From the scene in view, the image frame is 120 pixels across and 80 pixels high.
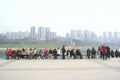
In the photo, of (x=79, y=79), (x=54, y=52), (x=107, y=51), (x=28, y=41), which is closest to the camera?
(x=79, y=79)

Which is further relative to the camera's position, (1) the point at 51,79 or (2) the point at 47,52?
(2) the point at 47,52

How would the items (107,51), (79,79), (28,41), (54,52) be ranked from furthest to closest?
1. (28,41)
2. (54,52)
3. (107,51)
4. (79,79)

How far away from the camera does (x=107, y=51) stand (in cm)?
2636

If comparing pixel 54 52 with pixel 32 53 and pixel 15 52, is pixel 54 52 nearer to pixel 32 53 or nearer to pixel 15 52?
pixel 32 53

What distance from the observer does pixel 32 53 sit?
1102 inches

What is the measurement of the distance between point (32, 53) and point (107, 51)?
812 centimetres

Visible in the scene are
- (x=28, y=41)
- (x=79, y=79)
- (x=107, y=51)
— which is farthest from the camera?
(x=28, y=41)

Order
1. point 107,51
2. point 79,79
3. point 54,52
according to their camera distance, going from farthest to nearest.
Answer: point 54,52 → point 107,51 → point 79,79

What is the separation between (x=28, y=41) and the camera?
169000 mm

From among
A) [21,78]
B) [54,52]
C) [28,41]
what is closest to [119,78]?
[21,78]

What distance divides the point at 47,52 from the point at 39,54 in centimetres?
98

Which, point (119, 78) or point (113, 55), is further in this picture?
point (113, 55)

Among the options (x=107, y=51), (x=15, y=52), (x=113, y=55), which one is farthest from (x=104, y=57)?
(x=15, y=52)

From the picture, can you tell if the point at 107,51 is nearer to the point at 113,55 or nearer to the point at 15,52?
the point at 113,55
